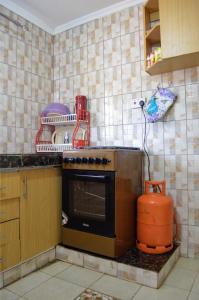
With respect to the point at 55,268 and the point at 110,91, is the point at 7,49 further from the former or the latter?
the point at 55,268

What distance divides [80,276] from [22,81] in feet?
6.42

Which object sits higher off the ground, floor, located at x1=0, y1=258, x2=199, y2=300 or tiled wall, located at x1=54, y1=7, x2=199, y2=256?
tiled wall, located at x1=54, y1=7, x2=199, y2=256

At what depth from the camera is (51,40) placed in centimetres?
289

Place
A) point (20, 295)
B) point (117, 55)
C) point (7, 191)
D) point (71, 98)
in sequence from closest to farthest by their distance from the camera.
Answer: point (20, 295) → point (7, 191) → point (117, 55) → point (71, 98)

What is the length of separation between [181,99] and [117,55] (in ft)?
2.73

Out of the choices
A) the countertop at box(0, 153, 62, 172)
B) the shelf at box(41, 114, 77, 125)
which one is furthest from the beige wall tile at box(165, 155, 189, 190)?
the shelf at box(41, 114, 77, 125)

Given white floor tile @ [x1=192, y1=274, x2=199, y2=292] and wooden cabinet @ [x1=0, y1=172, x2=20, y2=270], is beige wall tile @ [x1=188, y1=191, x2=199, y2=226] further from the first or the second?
wooden cabinet @ [x1=0, y1=172, x2=20, y2=270]

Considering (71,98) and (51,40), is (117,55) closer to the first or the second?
(71,98)

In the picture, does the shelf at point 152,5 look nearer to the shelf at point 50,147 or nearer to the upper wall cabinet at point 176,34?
the upper wall cabinet at point 176,34

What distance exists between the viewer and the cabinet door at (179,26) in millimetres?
1698

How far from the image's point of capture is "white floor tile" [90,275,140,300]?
1471mm

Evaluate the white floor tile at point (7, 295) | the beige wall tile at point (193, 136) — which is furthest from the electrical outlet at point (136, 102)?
the white floor tile at point (7, 295)

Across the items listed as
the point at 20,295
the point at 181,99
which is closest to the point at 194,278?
the point at 20,295

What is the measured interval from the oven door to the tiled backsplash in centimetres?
61
